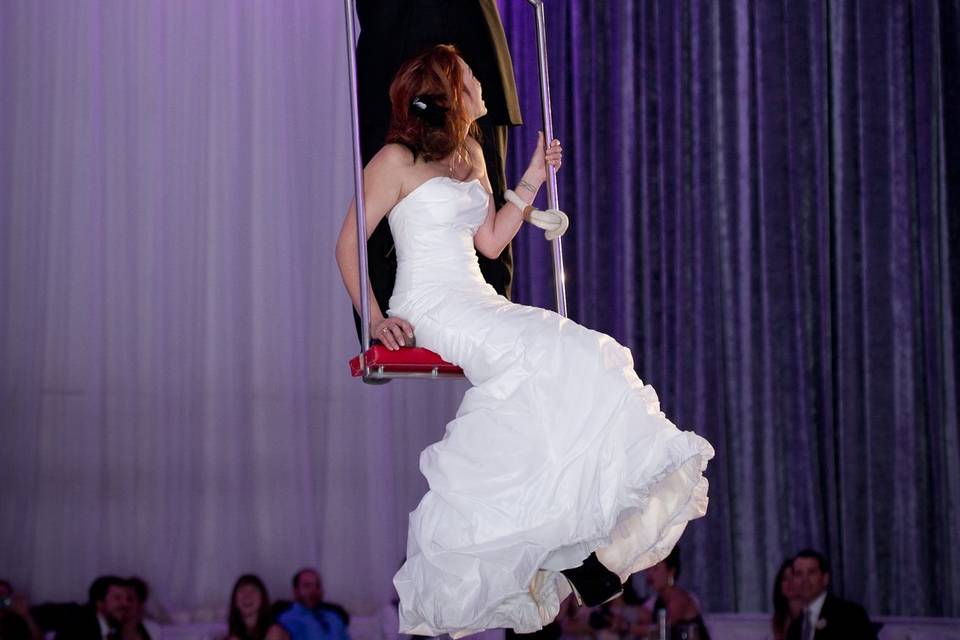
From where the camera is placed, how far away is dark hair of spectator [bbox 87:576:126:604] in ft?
17.4

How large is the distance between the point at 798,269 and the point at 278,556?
3.00 metres

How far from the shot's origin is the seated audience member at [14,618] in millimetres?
5199

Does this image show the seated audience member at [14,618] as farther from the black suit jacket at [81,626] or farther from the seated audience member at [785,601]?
the seated audience member at [785,601]

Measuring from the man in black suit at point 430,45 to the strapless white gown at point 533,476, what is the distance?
77 centimetres

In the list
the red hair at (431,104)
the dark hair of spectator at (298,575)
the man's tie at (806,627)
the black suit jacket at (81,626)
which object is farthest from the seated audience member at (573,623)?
the red hair at (431,104)

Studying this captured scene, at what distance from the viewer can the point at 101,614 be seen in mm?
5277

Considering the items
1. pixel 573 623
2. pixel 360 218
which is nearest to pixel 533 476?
pixel 360 218

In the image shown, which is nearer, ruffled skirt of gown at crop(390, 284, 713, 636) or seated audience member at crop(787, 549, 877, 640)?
ruffled skirt of gown at crop(390, 284, 713, 636)

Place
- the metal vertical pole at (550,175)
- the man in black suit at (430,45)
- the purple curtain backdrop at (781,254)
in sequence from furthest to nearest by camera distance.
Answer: the purple curtain backdrop at (781,254)
the man in black suit at (430,45)
the metal vertical pole at (550,175)

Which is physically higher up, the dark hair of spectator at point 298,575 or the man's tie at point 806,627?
the dark hair of spectator at point 298,575

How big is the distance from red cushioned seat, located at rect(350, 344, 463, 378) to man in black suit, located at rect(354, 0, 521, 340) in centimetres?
57

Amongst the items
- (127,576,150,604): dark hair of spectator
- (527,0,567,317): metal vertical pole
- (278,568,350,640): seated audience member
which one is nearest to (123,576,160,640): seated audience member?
(127,576,150,604): dark hair of spectator

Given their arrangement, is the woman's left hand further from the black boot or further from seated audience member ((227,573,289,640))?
seated audience member ((227,573,289,640))

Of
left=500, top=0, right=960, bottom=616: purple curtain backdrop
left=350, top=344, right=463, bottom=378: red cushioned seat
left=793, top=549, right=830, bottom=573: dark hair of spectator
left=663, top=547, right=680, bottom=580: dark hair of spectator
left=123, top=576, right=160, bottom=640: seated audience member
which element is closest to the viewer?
left=350, top=344, right=463, bottom=378: red cushioned seat
